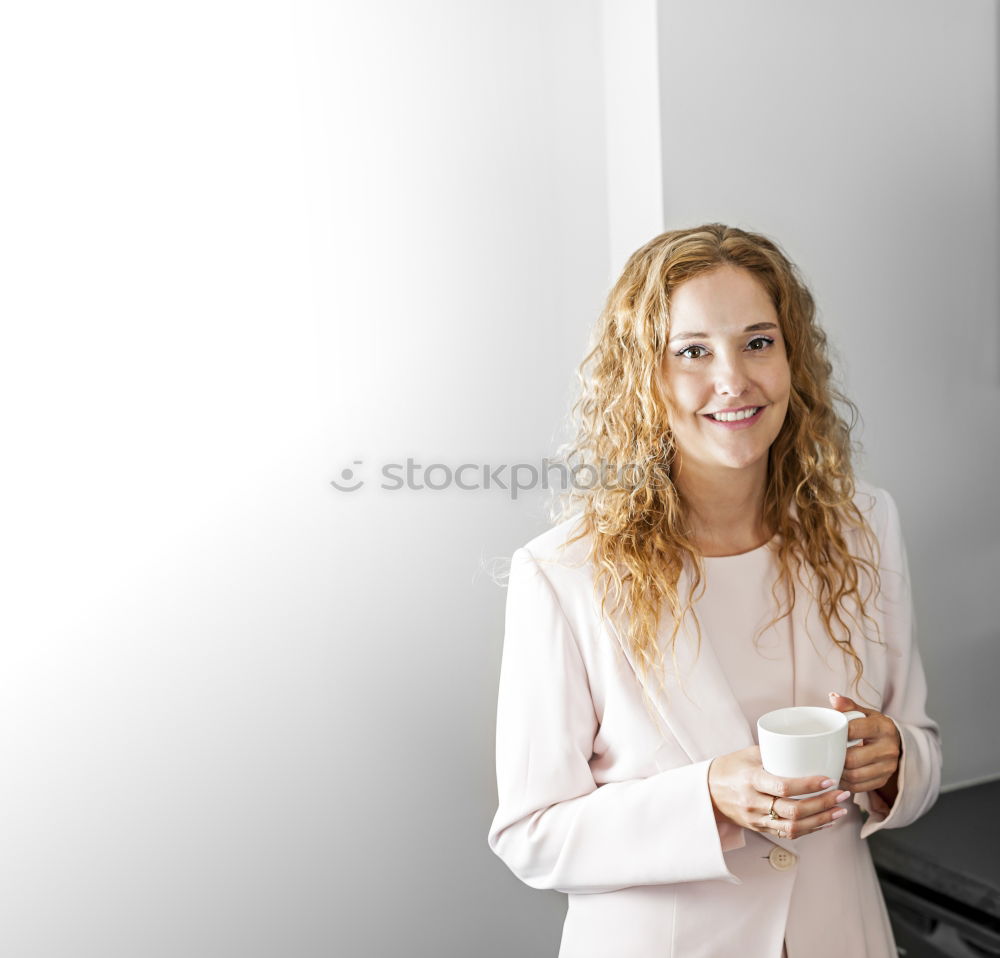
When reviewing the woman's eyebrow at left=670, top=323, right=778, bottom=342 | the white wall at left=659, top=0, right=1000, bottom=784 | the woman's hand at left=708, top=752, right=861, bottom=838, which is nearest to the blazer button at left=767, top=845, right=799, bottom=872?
the woman's hand at left=708, top=752, right=861, bottom=838

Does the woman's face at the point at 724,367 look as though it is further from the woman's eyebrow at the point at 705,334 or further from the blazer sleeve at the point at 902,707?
the blazer sleeve at the point at 902,707

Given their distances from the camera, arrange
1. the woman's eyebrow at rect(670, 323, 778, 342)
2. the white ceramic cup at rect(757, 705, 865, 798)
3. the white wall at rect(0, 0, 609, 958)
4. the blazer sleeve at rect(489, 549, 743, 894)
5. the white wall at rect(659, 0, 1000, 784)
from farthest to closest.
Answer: the white wall at rect(659, 0, 1000, 784), the white wall at rect(0, 0, 609, 958), the woman's eyebrow at rect(670, 323, 778, 342), the blazer sleeve at rect(489, 549, 743, 894), the white ceramic cup at rect(757, 705, 865, 798)

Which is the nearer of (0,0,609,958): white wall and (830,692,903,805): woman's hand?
(830,692,903,805): woman's hand

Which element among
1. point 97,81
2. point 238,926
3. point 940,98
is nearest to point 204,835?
point 238,926

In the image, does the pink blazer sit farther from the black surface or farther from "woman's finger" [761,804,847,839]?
the black surface

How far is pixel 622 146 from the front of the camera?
156 cm

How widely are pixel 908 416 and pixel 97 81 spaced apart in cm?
137

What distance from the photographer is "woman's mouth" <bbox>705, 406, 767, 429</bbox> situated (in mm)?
1102

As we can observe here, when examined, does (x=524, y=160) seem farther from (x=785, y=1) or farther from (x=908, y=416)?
(x=908, y=416)

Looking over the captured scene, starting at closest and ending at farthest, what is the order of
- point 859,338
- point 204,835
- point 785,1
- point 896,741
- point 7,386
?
point 896,741
point 7,386
point 204,835
point 785,1
point 859,338

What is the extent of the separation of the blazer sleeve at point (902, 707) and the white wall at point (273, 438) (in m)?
0.58

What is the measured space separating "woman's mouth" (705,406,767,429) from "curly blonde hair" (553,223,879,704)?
2.9 inches

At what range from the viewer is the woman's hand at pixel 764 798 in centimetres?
92

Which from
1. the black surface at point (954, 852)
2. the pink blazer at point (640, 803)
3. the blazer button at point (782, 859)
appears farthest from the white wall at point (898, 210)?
the blazer button at point (782, 859)
